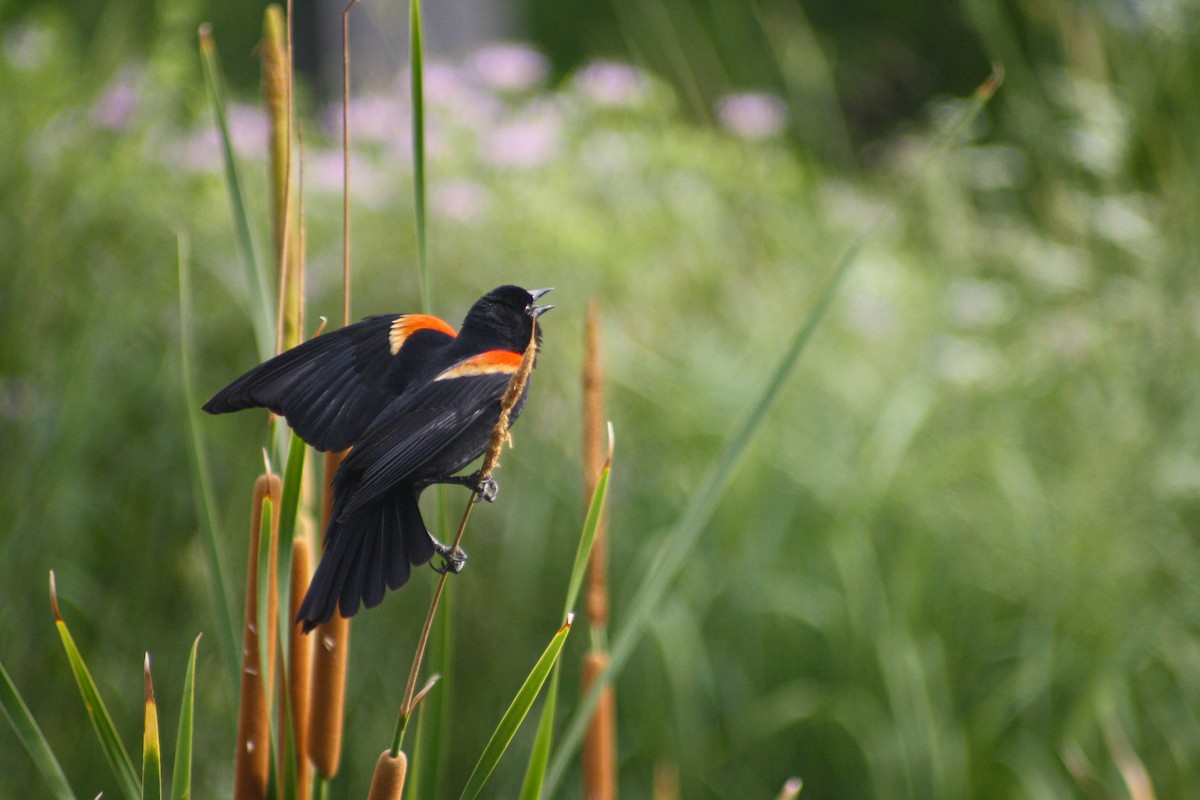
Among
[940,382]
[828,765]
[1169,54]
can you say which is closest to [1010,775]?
[828,765]

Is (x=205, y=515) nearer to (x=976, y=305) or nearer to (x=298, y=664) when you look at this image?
(x=298, y=664)

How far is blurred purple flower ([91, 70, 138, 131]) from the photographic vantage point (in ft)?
5.89

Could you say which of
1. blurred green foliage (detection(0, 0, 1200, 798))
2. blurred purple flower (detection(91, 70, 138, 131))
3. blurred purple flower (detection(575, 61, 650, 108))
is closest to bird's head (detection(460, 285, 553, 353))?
blurred green foliage (detection(0, 0, 1200, 798))

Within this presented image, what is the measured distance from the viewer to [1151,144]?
2553 mm

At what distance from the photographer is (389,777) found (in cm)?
50

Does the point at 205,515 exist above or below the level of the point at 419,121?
below

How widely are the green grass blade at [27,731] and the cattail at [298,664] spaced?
12 centimetres

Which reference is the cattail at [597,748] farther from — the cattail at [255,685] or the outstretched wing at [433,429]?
the outstretched wing at [433,429]

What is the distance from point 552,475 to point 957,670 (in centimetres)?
97

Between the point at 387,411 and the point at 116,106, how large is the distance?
1.75 meters

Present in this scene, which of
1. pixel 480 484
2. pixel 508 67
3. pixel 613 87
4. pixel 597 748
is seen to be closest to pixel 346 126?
pixel 480 484

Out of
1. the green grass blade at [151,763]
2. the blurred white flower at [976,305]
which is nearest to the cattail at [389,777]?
the green grass blade at [151,763]

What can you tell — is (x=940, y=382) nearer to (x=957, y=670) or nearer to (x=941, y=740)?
(x=957, y=670)

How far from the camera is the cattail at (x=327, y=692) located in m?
0.50
